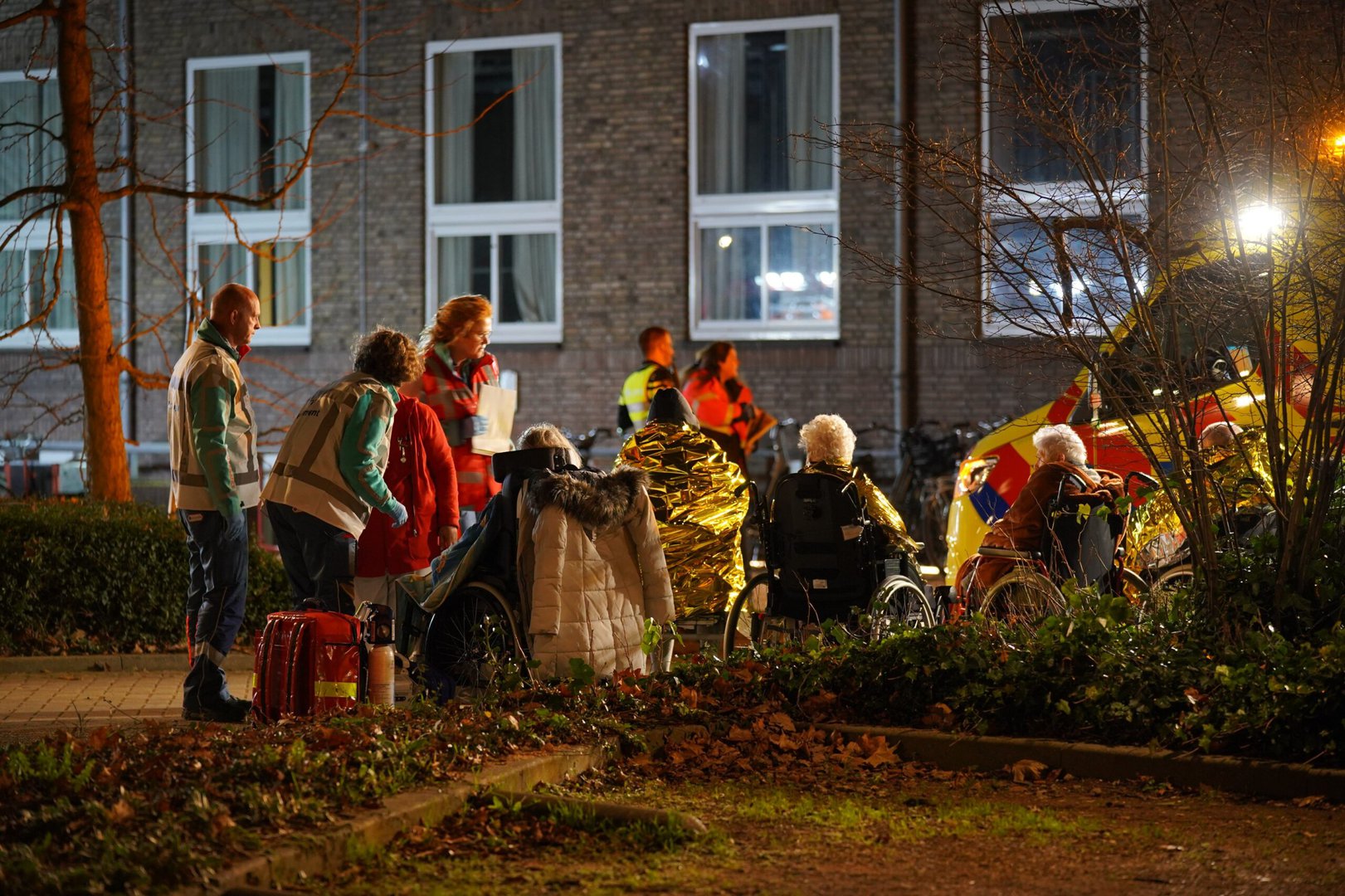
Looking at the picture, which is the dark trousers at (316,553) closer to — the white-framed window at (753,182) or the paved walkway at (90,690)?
the paved walkway at (90,690)

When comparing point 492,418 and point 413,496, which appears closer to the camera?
Answer: point 413,496

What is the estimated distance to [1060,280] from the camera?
7113 mm

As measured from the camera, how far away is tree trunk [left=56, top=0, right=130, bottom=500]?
1120 cm

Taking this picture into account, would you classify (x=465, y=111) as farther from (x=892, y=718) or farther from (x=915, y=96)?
(x=892, y=718)

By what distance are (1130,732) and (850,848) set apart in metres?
1.62

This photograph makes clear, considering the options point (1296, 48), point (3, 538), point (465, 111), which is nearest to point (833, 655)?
point (1296, 48)

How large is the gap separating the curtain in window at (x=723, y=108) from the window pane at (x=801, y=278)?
84cm

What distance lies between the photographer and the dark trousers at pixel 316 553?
7719 millimetres

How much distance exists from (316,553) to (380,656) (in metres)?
0.78

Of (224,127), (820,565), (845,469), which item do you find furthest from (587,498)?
(224,127)

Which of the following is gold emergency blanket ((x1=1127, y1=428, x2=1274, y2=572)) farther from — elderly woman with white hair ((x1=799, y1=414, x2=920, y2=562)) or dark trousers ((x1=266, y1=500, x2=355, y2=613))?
dark trousers ((x1=266, y1=500, x2=355, y2=613))

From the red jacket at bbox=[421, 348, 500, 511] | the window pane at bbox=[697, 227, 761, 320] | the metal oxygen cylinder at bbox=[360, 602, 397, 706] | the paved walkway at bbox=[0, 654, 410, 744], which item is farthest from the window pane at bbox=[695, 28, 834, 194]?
the metal oxygen cylinder at bbox=[360, 602, 397, 706]

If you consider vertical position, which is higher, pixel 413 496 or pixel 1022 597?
pixel 413 496

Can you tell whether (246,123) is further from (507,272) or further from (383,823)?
(383,823)
